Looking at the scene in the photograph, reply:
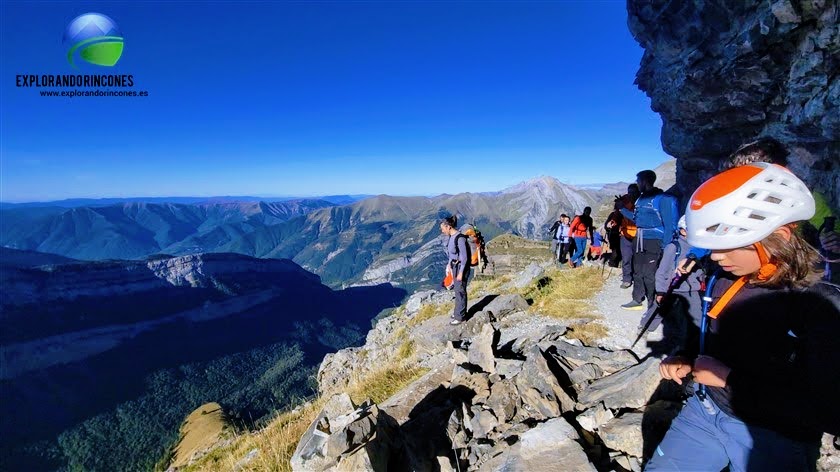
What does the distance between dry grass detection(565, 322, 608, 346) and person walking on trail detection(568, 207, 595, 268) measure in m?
9.46

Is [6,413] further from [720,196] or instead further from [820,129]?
[820,129]

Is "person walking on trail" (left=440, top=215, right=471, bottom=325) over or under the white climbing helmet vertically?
under

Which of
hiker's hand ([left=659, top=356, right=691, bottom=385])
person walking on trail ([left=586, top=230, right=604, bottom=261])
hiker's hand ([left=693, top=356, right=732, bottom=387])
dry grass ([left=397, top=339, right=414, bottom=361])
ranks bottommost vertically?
dry grass ([left=397, top=339, right=414, bottom=361])

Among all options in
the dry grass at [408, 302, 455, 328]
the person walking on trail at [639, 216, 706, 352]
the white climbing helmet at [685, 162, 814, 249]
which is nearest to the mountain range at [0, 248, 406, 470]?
the dry grass at [408, 302, 455, 328]

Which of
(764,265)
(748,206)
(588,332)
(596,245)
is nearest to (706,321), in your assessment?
(764,265)

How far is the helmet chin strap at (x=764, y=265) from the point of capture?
2328 mm

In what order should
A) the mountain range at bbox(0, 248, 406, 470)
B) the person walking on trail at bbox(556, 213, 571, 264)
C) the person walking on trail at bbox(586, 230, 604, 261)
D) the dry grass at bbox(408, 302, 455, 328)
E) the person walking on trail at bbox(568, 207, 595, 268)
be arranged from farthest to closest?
the mountain range at bbox(0, 248, 406, 470)
the person walking on trail at bbox(586, 230, 604, 261)
the person walking on trail at bbox(556, 213, 571, 264)
the dry grass at bbox(408, 302, 455, 328)
the person walking on trail at bbox(568, 207, 595, 268)

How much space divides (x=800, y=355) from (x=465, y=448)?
13.5 feet

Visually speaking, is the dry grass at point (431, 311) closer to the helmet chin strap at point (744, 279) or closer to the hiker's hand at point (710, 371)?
the hiker's hand at point (710, 371)

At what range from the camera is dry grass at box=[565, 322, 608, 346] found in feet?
28.7

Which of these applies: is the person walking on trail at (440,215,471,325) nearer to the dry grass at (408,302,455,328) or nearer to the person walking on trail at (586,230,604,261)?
the dry grass at (408,302,455,328)

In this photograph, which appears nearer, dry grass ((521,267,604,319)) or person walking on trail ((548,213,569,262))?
dry grass ((521,267,604,319))

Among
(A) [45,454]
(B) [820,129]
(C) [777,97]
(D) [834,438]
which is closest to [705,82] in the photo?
(C) [777,97]

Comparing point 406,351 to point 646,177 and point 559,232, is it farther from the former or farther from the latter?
point 559,232
